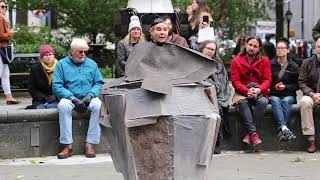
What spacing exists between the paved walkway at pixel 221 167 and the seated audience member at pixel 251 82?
537 millimetres

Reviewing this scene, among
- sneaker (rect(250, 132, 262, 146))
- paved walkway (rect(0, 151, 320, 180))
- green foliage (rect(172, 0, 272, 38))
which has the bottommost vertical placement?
paved walkway (rect(0, 151, 320, 180))

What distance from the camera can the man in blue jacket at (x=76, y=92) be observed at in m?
9.76

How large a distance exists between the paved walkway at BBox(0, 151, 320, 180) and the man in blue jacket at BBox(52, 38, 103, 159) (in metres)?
0.27

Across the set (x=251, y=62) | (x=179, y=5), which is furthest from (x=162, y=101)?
(x=179, y=5)

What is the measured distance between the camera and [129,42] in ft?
34.7

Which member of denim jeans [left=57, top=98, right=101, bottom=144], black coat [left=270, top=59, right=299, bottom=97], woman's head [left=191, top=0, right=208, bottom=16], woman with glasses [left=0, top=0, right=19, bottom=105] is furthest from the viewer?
woman with glasses [left=0, top=0, right=19, bottom=105]

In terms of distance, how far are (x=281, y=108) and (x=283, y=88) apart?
0.36 metres

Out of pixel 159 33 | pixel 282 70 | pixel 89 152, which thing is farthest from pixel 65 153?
pixel 159 33

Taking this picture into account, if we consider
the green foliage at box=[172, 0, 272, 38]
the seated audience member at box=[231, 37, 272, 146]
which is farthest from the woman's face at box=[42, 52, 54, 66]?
the green foliage at box=[172, 0, 272, 38]

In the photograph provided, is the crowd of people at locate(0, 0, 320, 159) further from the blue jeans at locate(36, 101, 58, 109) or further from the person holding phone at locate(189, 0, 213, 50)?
the person holding phone at locate(189, 0, 213, 50)

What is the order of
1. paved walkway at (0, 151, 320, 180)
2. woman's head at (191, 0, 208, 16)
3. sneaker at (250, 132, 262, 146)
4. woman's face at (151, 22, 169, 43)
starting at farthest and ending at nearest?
woman's head at (191, 0, 208, 16) < sneaker at (250, 132, 262, 146) < paved walkway at (0, 151, 320, 180) < woman's face at (151, 22, 169, 43)

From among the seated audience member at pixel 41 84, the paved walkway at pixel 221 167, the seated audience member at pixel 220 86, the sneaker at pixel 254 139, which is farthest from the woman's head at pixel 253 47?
the seated audience member at pixel 41 84

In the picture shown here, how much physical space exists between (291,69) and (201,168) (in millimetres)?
5113

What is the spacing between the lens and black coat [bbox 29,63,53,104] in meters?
10.4
